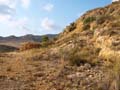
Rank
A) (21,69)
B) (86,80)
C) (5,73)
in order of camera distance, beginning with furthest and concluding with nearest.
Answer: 1. (21,69)
2. (5,73)
3. (86,80)

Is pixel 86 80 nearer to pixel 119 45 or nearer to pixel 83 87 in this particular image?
pixel 83 87

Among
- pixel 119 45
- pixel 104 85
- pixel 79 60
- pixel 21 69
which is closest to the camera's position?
pixel 104 85

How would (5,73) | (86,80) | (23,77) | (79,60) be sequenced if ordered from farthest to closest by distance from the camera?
(79,60) < (5,73) < (23,77) < (86,80)

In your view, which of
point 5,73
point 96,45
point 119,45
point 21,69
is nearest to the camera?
point 5,73

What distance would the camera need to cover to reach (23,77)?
42.6 feet

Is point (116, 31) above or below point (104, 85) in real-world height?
above

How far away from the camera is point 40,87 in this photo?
1113cm

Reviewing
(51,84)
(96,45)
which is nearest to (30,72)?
(51,84)

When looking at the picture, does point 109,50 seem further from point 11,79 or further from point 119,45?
point 11,79

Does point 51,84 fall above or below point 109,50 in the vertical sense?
below

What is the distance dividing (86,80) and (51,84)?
54.2 inches

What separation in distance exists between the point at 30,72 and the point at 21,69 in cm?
86

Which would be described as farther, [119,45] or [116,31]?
[116,31]

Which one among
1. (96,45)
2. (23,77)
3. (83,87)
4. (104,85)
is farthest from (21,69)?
(96,45)
